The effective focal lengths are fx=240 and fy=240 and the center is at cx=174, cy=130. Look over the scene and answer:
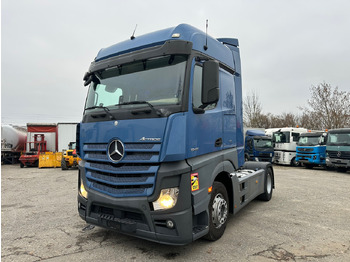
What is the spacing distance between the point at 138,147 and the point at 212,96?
1254mm

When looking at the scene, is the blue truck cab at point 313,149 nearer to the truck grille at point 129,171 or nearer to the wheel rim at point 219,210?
the wheel rim at point 219,210

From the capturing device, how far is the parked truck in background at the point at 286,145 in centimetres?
1820

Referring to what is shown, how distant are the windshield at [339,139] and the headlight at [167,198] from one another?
13998 mm

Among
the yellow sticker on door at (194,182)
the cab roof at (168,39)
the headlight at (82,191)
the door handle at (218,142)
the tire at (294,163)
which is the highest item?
the cab roof at (168,39)

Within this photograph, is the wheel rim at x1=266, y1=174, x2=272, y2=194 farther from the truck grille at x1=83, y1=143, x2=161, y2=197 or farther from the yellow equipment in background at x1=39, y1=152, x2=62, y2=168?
the yellow equipment in background at x1=39, y1=152, x2=62, y2=168

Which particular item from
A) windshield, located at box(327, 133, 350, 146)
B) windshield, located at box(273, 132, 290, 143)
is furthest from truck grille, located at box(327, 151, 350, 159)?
windshield, located at box(273, 132, 290, 143)

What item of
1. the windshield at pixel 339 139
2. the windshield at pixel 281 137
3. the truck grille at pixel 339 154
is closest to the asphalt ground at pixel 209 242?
the truck grille at pixel 339 154

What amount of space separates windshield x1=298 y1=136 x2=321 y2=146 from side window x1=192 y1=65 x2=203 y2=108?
15296 mm

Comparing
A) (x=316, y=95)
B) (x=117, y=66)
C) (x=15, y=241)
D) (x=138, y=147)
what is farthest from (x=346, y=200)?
(x=316, y=95)

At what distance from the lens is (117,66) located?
3.86 m

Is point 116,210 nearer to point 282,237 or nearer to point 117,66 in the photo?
point 117,66

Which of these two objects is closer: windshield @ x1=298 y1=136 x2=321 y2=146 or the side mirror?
the side mirror

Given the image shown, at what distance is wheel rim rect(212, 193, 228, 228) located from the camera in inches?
150

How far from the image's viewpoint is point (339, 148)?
13.6 meters
